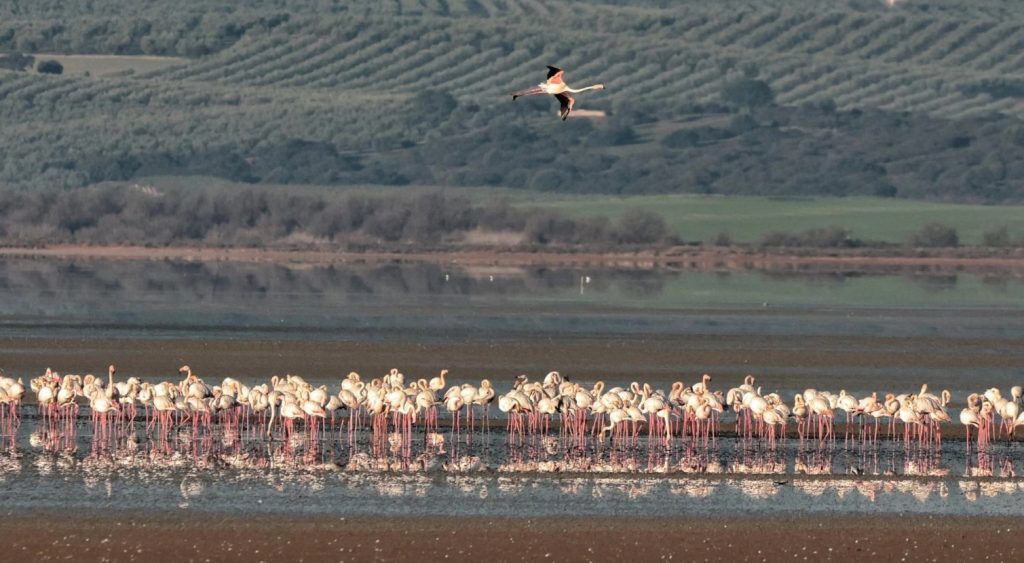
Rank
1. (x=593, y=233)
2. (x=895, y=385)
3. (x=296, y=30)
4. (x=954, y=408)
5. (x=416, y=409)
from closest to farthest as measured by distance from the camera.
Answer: (x=416, y=409)
(x=954, y=408)
(x=895, y=385)
(x=593, y=233)
(x=296, y=30)

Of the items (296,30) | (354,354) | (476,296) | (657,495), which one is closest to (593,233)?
(476,296)

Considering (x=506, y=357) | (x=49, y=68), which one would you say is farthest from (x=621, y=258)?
(x=49, y=68)

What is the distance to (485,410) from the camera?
26.8 metres

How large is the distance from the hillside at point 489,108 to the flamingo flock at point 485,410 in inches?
4352

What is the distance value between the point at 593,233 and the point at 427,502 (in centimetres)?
7720

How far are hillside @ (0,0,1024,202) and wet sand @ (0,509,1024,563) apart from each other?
11743 centimetres

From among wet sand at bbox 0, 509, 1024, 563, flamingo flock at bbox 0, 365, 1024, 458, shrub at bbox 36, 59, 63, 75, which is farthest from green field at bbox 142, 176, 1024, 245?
wet sand at bbox 0, 509, 1024, 563

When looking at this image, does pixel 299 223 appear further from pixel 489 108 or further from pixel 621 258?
pixel 489 108

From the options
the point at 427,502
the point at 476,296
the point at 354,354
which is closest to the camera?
the point at 427,502

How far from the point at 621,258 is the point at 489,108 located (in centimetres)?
7892

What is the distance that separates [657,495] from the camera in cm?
2122

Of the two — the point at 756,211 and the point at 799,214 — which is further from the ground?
the point at 756,211

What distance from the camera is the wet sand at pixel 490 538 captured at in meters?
18.1

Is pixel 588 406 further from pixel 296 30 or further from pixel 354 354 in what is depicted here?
pixel 296 30
